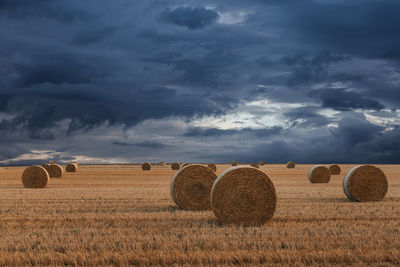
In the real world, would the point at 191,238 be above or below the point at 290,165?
below

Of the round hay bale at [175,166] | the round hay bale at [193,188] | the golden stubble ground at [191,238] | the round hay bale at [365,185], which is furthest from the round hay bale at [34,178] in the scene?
the round hay bale at [175,166]

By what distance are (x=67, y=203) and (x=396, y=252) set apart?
1346 centimetres

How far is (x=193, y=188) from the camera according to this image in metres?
16.8

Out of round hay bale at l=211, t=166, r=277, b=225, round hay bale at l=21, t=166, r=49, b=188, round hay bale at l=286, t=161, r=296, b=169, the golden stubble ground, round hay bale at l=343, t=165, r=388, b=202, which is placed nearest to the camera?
the golden stubble ground

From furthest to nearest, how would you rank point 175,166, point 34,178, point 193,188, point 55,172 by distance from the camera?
point 175,166, point 55,172, point 34,178, point 193,188

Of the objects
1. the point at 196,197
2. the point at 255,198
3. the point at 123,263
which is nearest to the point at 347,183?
the point at 196,197

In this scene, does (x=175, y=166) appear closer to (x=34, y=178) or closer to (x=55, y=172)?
(x=55, y=172)

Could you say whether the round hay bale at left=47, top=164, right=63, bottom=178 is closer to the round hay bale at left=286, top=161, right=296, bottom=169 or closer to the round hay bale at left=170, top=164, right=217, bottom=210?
the round hay bale at left=170, top=164, right=217, bottom=210

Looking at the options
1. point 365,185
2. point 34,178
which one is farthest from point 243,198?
point 34,178

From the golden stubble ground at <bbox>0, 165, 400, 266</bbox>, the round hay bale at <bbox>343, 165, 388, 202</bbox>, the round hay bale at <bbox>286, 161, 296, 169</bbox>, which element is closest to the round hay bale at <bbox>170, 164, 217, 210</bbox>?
the golden stubble ground at <bbox>0, 165, 400, 266</bbox>

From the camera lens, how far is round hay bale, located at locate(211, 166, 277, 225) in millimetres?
12312

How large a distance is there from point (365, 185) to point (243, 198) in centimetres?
951

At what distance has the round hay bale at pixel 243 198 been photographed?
12.3m

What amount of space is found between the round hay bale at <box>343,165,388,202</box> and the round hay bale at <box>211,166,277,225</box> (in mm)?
8357
